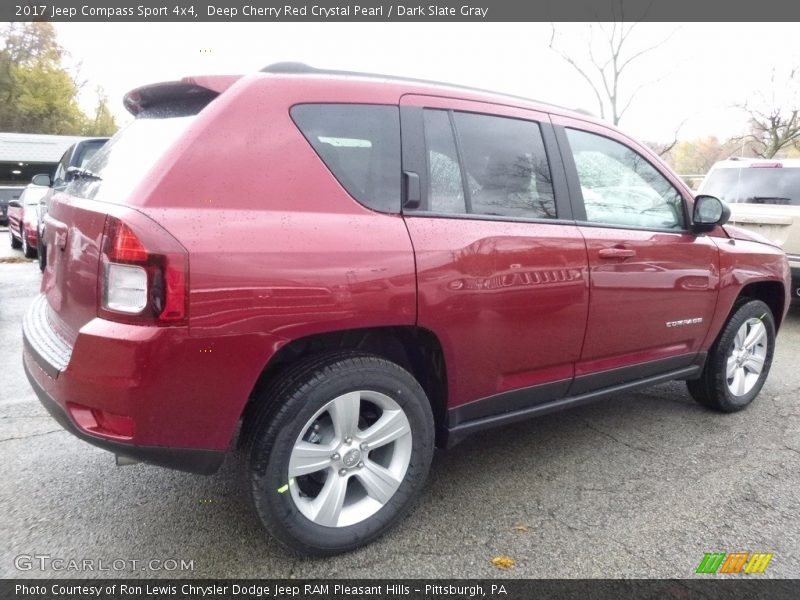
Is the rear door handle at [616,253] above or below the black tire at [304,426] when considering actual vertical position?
above

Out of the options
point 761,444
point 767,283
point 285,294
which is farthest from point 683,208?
point 285,294

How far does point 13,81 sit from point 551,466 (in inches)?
2204

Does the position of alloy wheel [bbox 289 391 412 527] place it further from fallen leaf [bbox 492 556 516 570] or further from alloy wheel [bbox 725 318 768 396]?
alloy wheel [bbox 725 318 768 396]

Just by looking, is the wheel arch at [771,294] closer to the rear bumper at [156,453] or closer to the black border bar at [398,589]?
the black border bar at [398,589]

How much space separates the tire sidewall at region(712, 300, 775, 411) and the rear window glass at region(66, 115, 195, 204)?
137 inches

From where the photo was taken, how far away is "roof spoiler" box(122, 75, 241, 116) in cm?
212

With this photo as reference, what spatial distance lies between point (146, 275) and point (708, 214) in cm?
310

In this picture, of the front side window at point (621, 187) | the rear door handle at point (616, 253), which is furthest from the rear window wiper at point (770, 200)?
the rear door handle at point (616, 253)

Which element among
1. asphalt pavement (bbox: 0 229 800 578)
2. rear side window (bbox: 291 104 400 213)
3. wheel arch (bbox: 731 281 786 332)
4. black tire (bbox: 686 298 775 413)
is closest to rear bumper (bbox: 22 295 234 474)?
asphalt pavement (bbox: 0 229 800 578)

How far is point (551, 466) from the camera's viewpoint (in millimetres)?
3082

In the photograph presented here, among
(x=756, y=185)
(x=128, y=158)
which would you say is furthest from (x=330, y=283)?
(x=756, y=185)

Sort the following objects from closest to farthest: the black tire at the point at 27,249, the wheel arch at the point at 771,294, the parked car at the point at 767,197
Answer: the wheel arch at the point at 771,294, the parked car at the point at 767,197, the black tire at the point at 27,249

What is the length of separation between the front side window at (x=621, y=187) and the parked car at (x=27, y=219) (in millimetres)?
9668

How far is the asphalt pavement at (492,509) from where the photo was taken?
7.38 feet
